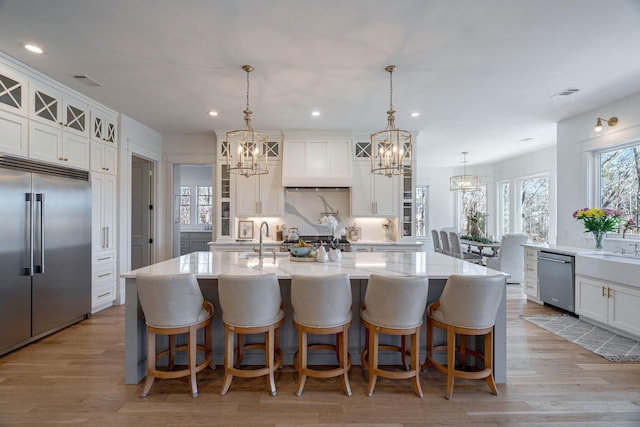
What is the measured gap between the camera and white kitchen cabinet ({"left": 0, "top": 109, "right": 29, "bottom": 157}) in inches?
113

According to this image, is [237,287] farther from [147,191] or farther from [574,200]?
[574,200]

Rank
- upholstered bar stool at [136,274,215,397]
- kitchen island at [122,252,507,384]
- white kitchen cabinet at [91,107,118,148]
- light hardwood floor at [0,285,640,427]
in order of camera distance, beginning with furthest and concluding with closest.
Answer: white kitchen cabinet at [91,107,118,148] → kitchen island at [122,252,507,384] → upholstered bar stool at [136,274,215,397] → light hardwood floor at [0,285,640,427]

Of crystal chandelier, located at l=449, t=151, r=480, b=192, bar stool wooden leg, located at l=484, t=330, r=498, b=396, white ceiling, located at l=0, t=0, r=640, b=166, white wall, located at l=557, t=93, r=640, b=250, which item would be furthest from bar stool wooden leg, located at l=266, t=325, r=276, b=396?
crystal chandelier, located at l=449, t=151, r=480, b=192

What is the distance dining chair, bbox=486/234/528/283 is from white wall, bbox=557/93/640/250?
78 cm

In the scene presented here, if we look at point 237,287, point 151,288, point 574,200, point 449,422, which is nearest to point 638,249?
point 574,200

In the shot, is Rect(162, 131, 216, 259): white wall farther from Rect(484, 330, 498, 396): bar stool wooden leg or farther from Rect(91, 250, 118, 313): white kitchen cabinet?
Rect(484, 330, 498, 396): bar stool wooden leg

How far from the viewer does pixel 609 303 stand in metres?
3.40

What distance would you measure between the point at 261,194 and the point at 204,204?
2912 millimetres

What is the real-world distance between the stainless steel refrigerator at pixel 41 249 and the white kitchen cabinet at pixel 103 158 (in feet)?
0.86

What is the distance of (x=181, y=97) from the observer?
3.80 metres

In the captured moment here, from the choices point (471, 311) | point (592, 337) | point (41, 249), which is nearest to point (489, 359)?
point (471, 311)

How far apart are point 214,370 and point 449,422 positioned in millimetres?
1821

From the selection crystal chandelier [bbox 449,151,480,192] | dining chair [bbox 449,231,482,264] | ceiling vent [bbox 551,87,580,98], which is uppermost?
ceiling vent [bbox 551,87,580,98]

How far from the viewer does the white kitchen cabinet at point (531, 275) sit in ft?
15.2
